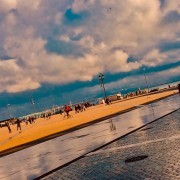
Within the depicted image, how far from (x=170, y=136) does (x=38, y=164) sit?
4.88m

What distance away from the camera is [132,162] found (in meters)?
10.2

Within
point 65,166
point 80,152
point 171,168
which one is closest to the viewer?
point 171,168

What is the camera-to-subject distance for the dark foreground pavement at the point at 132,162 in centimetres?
864

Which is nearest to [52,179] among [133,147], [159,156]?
[159,156]

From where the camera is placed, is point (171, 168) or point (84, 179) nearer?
point (171, 168)

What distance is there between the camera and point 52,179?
995 cm

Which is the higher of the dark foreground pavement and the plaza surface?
the plaza surface

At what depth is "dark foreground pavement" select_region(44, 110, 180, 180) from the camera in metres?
8.64

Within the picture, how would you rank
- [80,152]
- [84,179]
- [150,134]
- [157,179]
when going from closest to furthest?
[157,179] < [84,179] < [80,152] < [150,134]

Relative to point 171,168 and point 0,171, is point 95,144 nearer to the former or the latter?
point 0,171

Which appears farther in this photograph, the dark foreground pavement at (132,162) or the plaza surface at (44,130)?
the plaza surface at (44,130)

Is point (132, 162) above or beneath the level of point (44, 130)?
beneath

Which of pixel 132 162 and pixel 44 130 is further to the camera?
pixel 44 130

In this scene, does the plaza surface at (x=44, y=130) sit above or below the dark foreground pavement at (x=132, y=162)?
above
